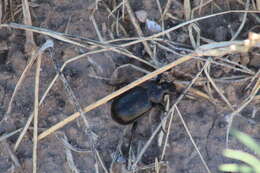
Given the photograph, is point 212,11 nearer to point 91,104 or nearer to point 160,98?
point 160,98

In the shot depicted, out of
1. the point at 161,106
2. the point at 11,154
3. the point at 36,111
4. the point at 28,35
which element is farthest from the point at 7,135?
the point at 161,106

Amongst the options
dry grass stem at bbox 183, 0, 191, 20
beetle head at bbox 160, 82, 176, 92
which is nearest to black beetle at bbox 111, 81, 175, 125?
beetle head at bbox 160, 82, 176, 92

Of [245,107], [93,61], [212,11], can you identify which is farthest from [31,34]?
[245,107]

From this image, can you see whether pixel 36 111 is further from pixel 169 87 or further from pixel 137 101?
pixel 169 87

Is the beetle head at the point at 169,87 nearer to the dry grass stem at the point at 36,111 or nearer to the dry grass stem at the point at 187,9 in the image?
the dry grass stem at the point at 187,9

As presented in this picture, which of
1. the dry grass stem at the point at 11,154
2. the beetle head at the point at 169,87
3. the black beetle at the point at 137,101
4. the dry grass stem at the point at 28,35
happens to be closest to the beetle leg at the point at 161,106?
the black beetle at the point at 137,101

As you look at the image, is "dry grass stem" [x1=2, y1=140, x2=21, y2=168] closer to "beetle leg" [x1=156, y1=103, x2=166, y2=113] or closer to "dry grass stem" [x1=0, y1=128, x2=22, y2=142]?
"dry grass stem" [x1=0, y1=128, x2=22, y2=142]
